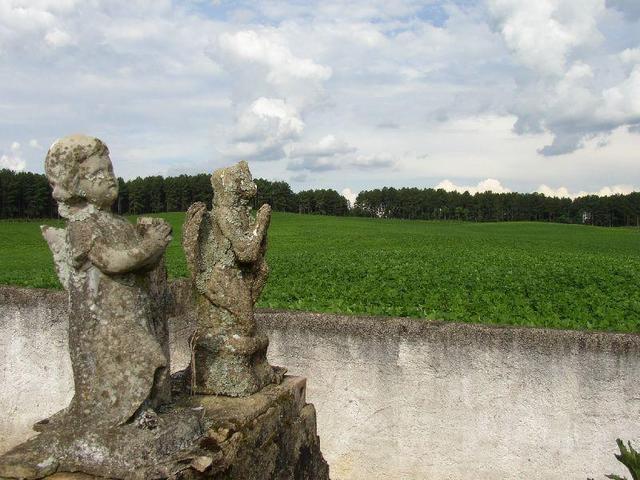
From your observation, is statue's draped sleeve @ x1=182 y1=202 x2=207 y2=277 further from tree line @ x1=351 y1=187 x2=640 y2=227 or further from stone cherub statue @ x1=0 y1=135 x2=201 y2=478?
tree line @ x1=351 y1=187 x2=640 y2=227

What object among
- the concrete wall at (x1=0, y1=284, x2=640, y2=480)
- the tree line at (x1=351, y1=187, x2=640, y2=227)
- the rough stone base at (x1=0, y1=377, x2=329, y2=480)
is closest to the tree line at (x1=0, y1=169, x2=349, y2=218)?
the tree line at (x1=351, y1=187, x2=640, y2=227)

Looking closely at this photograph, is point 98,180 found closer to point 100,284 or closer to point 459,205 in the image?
point 100,284

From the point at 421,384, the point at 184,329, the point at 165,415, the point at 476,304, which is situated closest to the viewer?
the point at 165,415

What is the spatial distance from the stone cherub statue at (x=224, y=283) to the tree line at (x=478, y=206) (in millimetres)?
104998

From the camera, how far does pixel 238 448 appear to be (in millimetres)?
4211

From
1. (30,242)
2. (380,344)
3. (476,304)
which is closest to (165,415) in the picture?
(380,344)

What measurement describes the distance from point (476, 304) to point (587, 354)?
2.81 meters

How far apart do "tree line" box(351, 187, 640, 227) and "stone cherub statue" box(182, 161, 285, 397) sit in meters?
105

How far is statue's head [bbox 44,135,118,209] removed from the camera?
3.54 m

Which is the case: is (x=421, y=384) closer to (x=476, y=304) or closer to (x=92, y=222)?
(x=476, y=304)

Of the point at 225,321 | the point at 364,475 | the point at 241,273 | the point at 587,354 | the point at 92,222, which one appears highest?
the point at 92,222

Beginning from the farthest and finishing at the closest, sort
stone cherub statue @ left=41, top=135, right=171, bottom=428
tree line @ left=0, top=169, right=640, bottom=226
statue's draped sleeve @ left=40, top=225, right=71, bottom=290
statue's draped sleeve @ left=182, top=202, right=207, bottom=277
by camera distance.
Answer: tree line @ left=0, top=169, right=640, bottom=226, statue's draped sleeve @ left=182, top=202, right=207, bottom=277, statue's draped sleeve @ left=40, top=225, right=71, bottom=290, stone cherub statue @ left=41, top=135, right=171, bottom=428

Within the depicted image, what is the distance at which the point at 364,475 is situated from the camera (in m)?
7.75

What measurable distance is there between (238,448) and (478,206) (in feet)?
362
